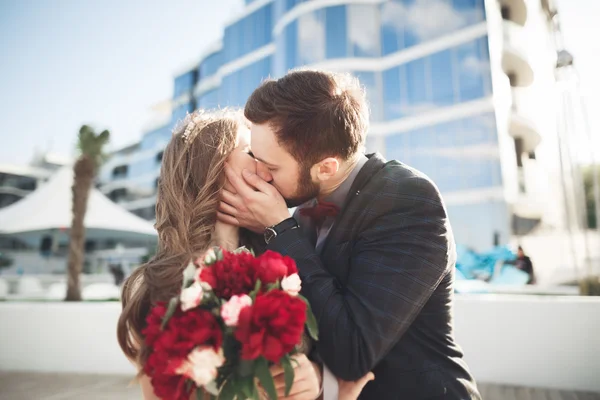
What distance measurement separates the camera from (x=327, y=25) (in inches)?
898

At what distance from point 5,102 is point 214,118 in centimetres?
1465

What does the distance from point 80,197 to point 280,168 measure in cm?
985

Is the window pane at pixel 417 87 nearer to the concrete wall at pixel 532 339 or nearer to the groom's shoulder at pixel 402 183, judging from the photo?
the concrete wall at pixel 532 339

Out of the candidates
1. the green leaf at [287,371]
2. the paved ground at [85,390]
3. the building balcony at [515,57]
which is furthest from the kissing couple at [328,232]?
the building balcony at [515,57]

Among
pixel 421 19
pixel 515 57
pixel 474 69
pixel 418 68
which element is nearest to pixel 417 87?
pixel 418 68

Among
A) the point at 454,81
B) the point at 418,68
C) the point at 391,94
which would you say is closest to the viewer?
the point at 454,81

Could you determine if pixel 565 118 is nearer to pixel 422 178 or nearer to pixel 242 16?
pixel 422 178

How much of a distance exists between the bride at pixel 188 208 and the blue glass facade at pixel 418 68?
1785 cm

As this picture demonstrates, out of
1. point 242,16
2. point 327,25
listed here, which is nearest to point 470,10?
point 327,25

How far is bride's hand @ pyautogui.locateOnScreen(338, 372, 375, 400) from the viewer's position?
1575mm

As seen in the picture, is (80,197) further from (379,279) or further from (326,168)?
(379,279)

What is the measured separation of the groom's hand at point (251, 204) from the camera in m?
1.88

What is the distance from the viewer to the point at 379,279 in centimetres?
155

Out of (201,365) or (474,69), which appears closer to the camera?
(201,365)
